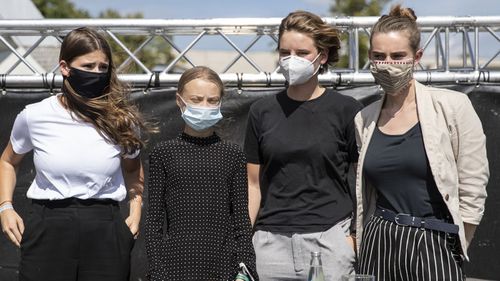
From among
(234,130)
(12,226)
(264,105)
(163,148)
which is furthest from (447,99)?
(234,130)

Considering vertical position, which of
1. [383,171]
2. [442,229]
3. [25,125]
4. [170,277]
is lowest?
[170,277]

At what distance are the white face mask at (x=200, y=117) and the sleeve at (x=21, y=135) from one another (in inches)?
26.9

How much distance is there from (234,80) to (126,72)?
76cm

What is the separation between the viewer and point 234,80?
16.4ft

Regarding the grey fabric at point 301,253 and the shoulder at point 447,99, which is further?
the grey fabric at point 301,253

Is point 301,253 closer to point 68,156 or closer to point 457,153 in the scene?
point 457,153

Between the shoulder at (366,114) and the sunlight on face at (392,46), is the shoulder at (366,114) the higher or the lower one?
the lower one

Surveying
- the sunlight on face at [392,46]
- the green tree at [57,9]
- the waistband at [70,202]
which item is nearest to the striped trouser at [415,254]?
the sunlight on face at [392,46]

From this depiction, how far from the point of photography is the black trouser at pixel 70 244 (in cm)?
325

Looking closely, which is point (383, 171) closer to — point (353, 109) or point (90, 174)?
point (353, 109)

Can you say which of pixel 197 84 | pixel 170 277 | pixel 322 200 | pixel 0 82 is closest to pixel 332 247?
pixel 322 200

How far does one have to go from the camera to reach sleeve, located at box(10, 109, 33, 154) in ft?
11.0

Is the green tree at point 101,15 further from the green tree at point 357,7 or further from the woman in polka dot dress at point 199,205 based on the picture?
the woman in polka dot dress at point 199,205

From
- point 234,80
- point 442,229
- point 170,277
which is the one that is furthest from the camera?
point 234,80
